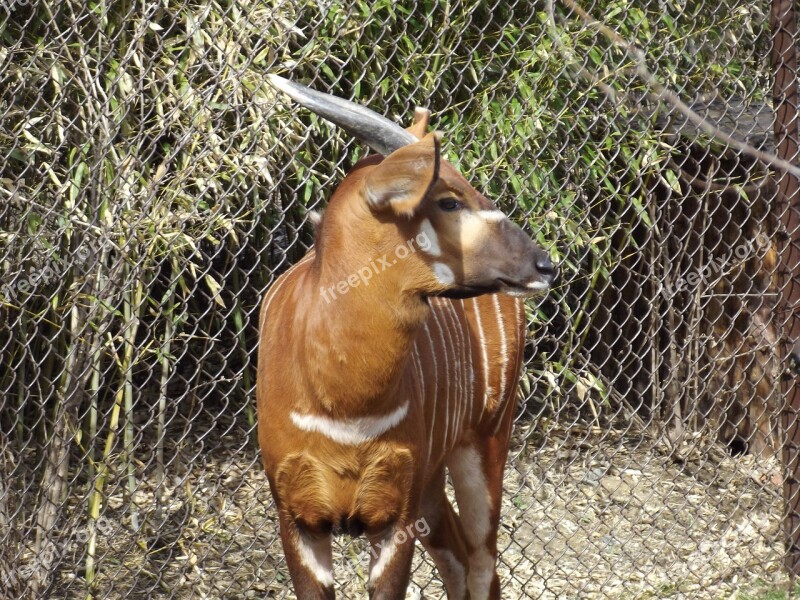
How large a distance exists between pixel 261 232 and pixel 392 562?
177cm

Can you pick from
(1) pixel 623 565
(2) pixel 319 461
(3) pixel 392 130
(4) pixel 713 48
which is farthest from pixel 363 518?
(4) pixel 713 48

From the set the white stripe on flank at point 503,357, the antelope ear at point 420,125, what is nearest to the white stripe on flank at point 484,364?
the white stripe on flank at point 503,357

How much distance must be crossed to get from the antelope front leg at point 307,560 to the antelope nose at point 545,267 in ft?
2.76

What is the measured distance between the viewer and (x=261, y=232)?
13.0ft

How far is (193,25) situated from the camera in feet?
10.8

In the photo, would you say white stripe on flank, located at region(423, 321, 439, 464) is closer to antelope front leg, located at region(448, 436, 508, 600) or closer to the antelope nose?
antelope front leg, located at region(448, 436, 508, 600)

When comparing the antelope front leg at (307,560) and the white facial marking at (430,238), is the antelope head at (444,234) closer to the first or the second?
the white facial marking at (430,238)

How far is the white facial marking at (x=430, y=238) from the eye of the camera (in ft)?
7.29

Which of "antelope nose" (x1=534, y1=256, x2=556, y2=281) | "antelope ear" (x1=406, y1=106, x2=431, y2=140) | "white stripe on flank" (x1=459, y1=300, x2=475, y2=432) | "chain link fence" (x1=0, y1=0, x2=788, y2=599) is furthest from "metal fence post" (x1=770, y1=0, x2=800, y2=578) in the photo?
"antelope nose" (x1=534, y1=256, x2=556, y2=281)

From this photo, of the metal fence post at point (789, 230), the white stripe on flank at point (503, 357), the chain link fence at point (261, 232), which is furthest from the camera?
the metal fence post at point (789, 230)

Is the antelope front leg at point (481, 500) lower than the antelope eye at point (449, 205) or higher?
lower

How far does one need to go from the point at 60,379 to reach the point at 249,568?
38.3 inches

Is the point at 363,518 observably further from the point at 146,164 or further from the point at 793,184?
the point at 793,184

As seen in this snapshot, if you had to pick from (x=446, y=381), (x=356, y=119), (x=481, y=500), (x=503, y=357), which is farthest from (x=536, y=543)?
(x=356, y=119)
